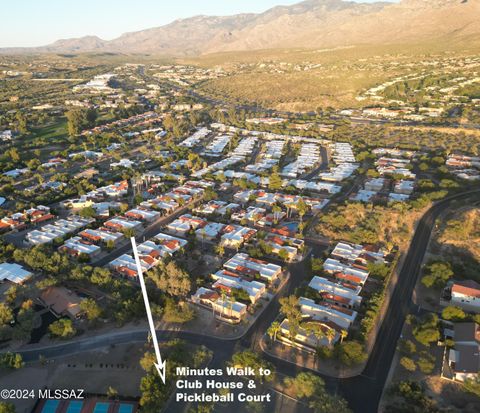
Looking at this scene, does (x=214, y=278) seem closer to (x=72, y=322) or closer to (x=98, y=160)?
(x=72, y=322)

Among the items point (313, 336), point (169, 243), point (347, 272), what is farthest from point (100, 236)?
point (347, 272)

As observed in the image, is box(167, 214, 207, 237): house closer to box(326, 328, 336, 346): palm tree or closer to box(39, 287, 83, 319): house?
box(39, 287, 83, 319): house

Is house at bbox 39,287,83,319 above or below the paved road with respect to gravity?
above

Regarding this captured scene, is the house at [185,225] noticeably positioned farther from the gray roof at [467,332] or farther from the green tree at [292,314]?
the gray roof at [467,332]

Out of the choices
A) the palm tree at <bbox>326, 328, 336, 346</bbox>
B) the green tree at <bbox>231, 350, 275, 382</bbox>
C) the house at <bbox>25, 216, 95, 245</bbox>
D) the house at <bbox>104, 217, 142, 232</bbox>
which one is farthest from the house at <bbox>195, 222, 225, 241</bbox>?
the palm tree at <bbox>326, 328, 336, 346</bbox>

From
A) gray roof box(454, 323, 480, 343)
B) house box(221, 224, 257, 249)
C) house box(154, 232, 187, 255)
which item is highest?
gray roof box(454, 323, 480, 343)

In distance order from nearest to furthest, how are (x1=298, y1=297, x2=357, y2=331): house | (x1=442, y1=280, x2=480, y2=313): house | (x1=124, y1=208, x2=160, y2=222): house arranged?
(x1=298, y1=297, x2=357, y2=331): house → (x1=442, y1=280, x2=480, y2=313): house → (x1=124, y1=208, x2=160, y2=222): house

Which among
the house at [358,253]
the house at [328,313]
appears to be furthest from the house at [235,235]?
the house at [328,313]
